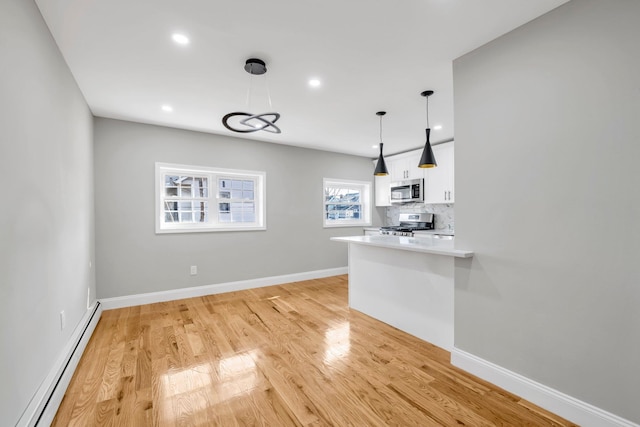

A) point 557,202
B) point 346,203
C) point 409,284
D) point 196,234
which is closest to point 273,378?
point 409,284

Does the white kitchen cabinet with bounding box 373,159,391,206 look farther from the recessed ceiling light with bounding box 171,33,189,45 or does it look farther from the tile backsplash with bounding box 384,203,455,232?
the recessed ceiling light with bounding box 171,33,189,45

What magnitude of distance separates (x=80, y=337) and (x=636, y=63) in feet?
14.6

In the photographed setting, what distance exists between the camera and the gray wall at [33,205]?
1368mm

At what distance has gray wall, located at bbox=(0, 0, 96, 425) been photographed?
137cm

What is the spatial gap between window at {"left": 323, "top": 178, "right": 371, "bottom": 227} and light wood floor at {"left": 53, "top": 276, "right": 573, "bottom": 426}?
2761 mm

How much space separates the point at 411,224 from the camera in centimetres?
580

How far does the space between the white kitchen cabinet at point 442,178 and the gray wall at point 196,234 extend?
5.91 ft

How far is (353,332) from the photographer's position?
2949 millimetres

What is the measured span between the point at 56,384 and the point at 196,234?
255 centimetres

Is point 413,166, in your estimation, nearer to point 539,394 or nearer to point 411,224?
point 411,224

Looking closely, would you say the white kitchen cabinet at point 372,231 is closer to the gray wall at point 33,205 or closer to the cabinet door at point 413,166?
the cabinet door at point 413,166

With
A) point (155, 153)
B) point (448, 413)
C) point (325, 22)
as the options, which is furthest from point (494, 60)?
point (155, 153)

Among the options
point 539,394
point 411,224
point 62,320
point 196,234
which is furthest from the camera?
point 411,224

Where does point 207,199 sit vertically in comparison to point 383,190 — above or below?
below
